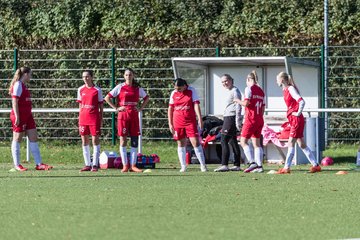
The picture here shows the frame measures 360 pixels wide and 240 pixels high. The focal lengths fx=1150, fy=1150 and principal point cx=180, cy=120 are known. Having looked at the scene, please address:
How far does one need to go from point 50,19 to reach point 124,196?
648 inches

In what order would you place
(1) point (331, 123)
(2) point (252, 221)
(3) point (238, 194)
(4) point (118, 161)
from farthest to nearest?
(1) point (331, 123) → (4) point (118, 161) → (3) point (238, 194) → (2) point (252, 221)

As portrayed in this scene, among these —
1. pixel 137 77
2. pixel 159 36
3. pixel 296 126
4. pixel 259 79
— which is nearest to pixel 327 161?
pixel 259 79

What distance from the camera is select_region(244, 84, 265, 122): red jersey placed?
67.1 ft

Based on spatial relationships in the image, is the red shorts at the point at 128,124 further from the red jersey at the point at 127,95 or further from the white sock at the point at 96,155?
the white sock at the point at 96,155

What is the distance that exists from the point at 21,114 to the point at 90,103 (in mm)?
1293

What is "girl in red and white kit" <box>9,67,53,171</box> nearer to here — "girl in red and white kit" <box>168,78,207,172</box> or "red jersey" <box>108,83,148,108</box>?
"red jersey" <box>108,83,148,108</box>

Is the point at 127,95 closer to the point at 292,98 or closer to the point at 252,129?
the point at 252,129

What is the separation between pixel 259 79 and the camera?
25.3 m

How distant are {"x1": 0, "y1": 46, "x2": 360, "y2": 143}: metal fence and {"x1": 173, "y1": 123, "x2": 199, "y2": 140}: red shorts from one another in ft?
20.8

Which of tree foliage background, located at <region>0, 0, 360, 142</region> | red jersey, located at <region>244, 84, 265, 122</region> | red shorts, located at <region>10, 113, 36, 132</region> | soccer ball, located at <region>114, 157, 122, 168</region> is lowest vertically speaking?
soccer ball, located at <region>114, 157, 122, 168</region>

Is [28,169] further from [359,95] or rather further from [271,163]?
[359,95]

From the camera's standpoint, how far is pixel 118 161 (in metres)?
22.5

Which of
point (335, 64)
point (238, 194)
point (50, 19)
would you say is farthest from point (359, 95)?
point (238, 194)

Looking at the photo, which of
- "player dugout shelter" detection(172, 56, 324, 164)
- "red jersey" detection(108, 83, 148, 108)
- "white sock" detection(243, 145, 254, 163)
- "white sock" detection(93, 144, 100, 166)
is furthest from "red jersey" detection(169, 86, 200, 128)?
"player dugout shelter" detection(172, 56, 324, 164)
